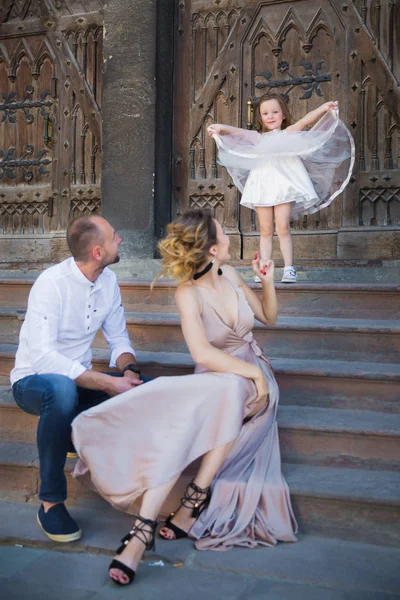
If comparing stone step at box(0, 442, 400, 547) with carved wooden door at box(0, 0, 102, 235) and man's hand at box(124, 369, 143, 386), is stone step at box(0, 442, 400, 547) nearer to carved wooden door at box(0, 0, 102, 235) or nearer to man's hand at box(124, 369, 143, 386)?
man's hand at box(124, 369, 143, 386)

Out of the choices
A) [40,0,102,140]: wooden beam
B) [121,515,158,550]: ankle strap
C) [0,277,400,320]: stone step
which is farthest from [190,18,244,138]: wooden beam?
[121,515,158,550]: ankle strap

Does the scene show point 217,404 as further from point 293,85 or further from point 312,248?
point 293,85

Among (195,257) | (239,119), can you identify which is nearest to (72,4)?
(239,119)

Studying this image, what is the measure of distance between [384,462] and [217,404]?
922 mm

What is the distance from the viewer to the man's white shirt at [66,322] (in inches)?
120

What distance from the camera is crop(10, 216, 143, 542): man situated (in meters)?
2.89

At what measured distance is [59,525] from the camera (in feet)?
9.34

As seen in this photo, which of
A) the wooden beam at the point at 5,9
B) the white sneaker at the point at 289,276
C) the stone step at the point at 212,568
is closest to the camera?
the stone step at the point at 212,568

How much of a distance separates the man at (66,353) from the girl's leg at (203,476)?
0.42 m

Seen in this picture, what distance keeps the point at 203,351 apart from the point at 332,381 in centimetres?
98

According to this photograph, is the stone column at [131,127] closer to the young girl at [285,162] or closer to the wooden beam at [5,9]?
the young girl at [285,162]

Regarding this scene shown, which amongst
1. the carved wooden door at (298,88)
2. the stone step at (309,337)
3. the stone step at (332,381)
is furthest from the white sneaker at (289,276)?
the carved wooden door at (298,88)

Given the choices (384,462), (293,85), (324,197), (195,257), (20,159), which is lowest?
(384,462)

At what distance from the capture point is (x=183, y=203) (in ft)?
20.7
